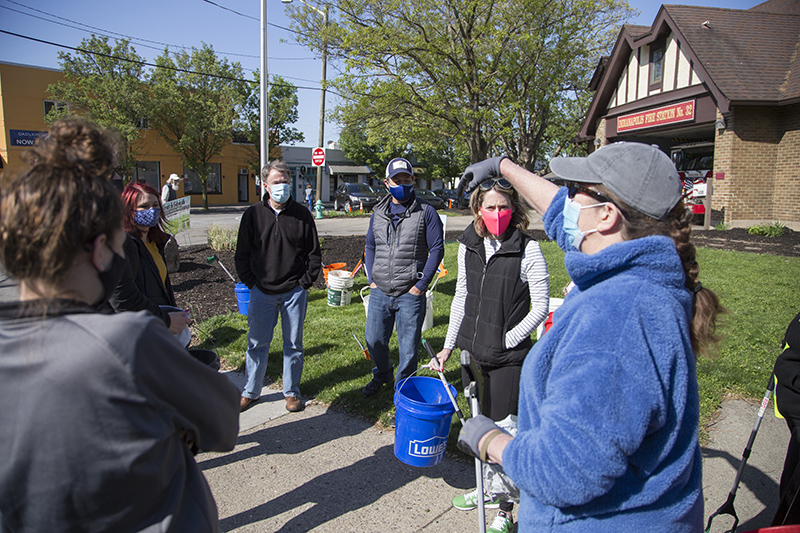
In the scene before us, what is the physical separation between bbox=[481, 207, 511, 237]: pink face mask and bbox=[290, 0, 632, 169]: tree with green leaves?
1695 cm

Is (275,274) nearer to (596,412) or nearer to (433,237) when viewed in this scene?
(433,237)

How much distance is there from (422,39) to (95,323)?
19.4 m

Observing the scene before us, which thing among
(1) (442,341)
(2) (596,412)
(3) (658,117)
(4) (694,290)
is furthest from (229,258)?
(3) (658,117)

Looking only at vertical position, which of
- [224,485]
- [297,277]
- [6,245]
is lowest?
[224,485]

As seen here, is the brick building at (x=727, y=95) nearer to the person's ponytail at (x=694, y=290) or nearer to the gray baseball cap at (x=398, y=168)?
the gray baseball cap at (x=398, y=168)

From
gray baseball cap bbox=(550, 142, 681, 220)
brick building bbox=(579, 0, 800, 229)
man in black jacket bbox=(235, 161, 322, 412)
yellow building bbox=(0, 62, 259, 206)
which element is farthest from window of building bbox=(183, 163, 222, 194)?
gray baseball cap bbox=(550, 142, 681, 220)

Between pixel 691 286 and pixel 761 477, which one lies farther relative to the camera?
pixel 761 477

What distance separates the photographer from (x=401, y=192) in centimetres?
465

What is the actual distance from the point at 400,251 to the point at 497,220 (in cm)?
139

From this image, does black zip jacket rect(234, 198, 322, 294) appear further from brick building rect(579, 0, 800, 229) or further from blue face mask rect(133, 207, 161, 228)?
brick building rect(579, 0, 800, 229)

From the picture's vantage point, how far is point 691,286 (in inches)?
60.6

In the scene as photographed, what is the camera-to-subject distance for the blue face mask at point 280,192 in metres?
4.46

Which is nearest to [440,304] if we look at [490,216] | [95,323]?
[490,216]

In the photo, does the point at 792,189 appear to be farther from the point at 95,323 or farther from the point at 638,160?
the point at 95,323
